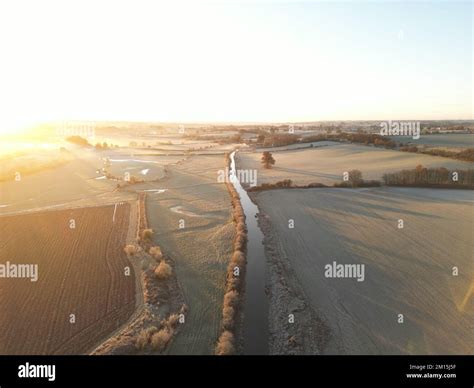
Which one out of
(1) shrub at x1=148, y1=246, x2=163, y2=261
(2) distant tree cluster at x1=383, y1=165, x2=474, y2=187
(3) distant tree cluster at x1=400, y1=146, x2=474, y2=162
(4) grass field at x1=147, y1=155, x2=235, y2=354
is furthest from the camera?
(3) distant tree cluster at x1=400, y1=146, x2=474, y2=162

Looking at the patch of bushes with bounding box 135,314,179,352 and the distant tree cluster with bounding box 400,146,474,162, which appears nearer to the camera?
the patch of bushes with bounding box 135,314,179,352

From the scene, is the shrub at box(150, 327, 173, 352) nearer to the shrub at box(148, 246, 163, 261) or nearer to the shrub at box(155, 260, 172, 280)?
→ the shrub at box(155, 260, 172, 280)

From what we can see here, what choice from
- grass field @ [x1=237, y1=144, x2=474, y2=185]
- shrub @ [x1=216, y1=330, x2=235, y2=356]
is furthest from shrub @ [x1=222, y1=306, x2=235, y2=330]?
grass field @ [x1=237, y1=144, x2=474, y2=185]

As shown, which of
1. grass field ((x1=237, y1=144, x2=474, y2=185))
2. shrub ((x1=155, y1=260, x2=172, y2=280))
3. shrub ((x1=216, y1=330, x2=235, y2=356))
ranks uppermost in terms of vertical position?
grass field ((x1=237, y1=144, x2=474, y2=185))

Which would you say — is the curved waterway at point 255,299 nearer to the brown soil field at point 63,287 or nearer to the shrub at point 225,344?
the shrub at point 225,344
